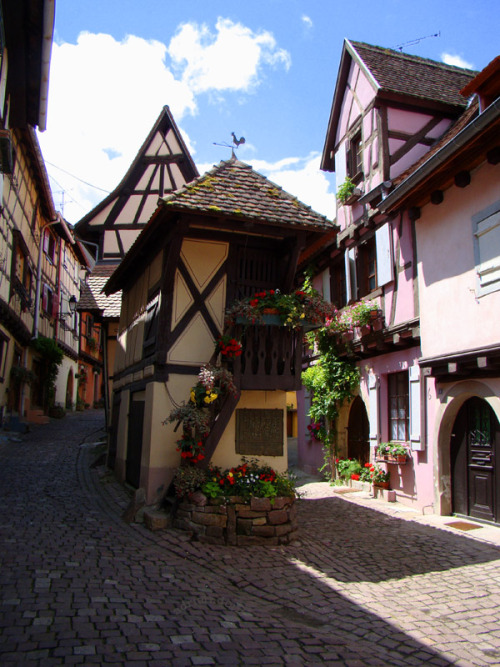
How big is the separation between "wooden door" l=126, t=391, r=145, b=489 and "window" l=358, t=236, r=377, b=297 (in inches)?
215

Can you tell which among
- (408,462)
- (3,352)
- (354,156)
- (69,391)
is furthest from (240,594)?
(69,391)

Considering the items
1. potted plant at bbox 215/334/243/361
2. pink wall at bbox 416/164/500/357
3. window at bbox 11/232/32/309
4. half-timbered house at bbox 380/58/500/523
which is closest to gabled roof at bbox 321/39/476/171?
half-timbered house at bbox 380/58/500/523

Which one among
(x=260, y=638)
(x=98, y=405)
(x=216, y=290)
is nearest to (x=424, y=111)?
(x=216, y=290)

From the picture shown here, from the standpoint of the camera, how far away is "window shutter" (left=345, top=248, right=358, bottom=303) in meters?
12.6

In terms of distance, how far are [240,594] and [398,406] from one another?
639 centimetres

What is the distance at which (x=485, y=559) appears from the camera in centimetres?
667

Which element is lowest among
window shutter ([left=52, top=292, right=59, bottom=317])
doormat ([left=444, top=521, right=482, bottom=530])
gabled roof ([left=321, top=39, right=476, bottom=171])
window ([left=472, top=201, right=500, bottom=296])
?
doormat ([left=444, top=521, right=482, bottom=530])

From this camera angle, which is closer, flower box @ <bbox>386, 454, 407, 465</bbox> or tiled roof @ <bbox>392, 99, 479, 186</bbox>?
flower box @ <bbox>386, 454, 407, 465</bbox>

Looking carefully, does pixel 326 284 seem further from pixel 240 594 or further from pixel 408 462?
pixel 240 594

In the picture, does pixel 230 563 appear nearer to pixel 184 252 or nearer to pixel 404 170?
pixel 184 252

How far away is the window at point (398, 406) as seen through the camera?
10.7 metres

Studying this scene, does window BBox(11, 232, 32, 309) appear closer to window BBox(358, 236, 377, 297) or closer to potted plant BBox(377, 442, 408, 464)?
window BBox(358, 236, 377, 297)

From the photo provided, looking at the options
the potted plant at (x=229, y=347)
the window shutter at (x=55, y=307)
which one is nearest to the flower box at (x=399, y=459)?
the potted plant at (x=229, y=347)

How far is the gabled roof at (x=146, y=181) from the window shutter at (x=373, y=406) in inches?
348
